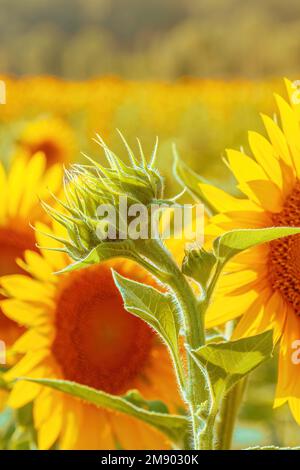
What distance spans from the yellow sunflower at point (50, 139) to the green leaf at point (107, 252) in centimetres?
77

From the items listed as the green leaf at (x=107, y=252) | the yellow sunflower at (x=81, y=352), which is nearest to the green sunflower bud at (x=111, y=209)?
the green leaf at (x=107, y=252)

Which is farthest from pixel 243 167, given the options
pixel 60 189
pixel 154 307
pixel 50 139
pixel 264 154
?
pixel 50 139

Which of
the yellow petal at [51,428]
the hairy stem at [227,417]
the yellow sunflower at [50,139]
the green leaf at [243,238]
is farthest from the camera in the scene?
the yellow sunflower at [50,139]

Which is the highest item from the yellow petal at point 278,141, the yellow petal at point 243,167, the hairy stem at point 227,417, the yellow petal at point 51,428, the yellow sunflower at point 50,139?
the yellow sunflower at point 50,139

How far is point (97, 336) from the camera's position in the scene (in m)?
0.61

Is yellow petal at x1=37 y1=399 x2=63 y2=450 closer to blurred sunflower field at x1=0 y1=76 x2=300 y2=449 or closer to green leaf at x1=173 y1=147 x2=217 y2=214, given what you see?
blurred sunflower field at x1=0 y1=76 x2=300 y2=449

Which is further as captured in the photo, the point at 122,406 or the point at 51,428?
the point at 51,428

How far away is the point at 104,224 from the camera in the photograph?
1.19 ft

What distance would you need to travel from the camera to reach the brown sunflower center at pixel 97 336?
600 millimetres

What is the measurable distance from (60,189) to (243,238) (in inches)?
11.9

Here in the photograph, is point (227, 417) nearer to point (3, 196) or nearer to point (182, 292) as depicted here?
point (182, 292)

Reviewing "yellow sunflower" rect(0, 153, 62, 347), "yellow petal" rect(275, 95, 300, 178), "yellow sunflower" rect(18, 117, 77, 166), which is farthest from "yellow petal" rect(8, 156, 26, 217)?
"yellow sunflower" rect(18, 117, 77, 166)

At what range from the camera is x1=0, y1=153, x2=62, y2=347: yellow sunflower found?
2.13ft

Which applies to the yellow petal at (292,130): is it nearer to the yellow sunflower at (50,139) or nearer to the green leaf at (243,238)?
the green leaf at (243,238)
